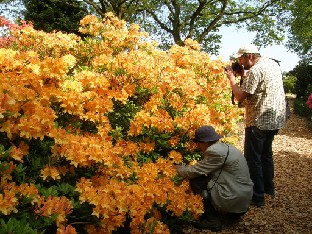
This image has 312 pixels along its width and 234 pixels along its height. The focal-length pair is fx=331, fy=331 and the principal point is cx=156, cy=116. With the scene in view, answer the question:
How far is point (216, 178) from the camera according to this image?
329 centimetres

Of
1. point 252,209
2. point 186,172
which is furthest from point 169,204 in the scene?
point 252,209

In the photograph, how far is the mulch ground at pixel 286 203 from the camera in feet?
11.5

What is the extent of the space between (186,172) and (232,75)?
144cm

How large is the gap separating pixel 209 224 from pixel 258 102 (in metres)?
1.54

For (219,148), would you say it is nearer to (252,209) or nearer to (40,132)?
(252,209)

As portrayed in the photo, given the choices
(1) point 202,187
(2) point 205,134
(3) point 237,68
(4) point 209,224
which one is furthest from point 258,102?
(4) point 209,224

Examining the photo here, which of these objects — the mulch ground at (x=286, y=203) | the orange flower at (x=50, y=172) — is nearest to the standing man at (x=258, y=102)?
the mulch ground at (x=286, y=203)

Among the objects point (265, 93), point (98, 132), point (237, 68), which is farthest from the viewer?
point (237, 68)

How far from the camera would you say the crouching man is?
10.4 ft

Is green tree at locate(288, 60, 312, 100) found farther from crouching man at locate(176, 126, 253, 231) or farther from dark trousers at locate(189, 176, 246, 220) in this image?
dark trousers at locate(189, 176, 246, 220)

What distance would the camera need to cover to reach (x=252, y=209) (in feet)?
12.9

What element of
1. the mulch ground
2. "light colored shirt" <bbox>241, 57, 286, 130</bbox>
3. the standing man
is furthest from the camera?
the mulch ground

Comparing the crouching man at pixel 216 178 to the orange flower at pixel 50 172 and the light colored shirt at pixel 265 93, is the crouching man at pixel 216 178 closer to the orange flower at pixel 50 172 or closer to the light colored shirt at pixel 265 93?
the light colored shirt at pixel 265 93

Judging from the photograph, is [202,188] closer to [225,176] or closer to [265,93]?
[225,176]
